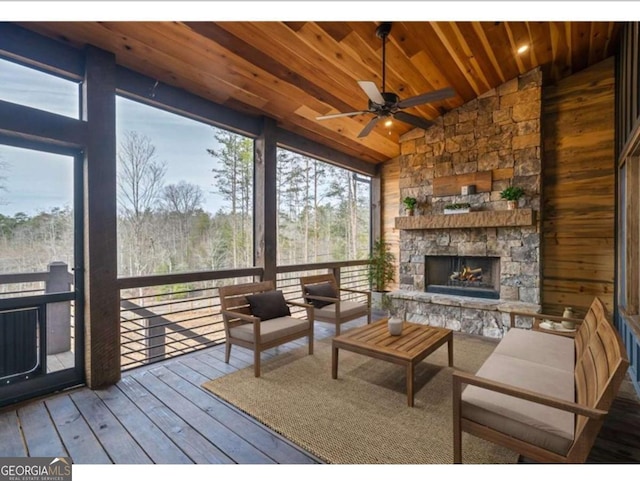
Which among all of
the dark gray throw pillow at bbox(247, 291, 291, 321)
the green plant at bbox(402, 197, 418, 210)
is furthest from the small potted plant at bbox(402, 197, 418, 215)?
the dark gray throw pillow at bbox(247, 291, 291, 321)

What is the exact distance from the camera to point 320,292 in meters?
4.13

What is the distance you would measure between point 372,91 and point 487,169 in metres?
2.90

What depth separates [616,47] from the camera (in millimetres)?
3812

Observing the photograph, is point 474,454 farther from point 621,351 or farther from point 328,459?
point 621,351

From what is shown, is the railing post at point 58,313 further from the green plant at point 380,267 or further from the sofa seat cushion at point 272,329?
the green plant at point 380,267

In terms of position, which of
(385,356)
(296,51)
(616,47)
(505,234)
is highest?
(616,47)

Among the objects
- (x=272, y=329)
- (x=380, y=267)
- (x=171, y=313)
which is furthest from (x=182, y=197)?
(x=380, y=267)

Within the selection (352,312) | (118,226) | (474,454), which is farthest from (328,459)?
(118,226)

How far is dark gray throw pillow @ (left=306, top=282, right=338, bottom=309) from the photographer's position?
4082 millimetres

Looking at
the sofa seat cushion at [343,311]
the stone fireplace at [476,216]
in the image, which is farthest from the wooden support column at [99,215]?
the stone fireplace at [476,216]

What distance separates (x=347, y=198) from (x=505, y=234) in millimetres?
2785

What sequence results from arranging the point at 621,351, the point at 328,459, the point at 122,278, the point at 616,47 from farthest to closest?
1. the point at 616,47
2. the point at 122,278
3. the point at 328,459
4. the point at 621,351

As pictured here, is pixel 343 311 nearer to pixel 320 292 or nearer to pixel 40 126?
pixel 320 292

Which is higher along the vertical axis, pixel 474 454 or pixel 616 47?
pixel 616 47
